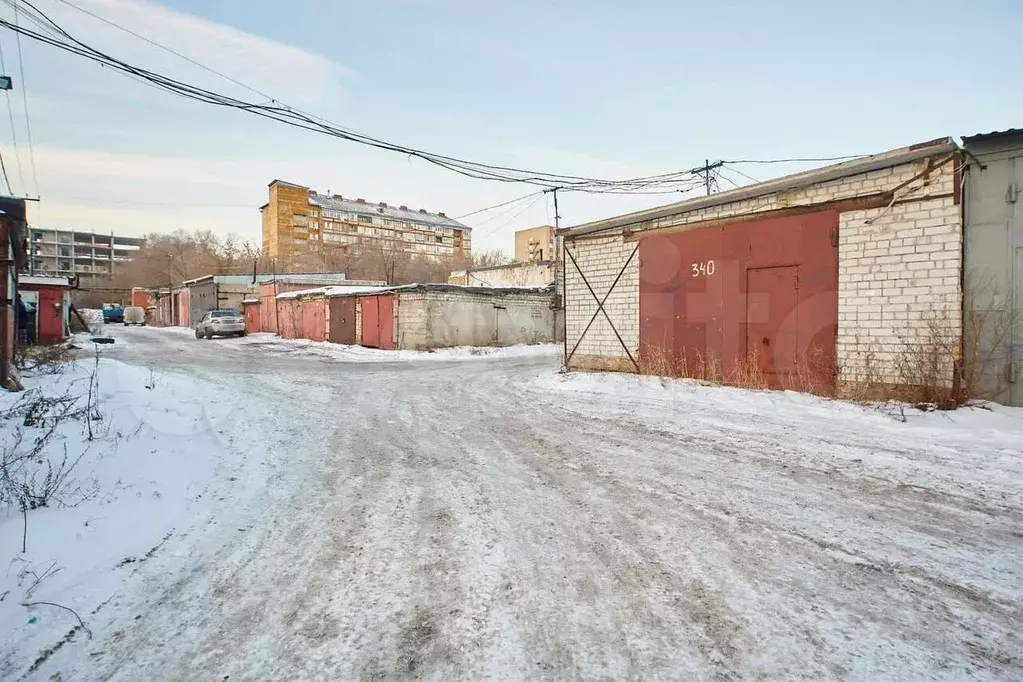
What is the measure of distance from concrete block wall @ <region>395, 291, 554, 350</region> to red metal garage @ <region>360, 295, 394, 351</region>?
0.52 meters

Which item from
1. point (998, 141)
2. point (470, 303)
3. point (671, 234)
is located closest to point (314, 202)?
point (470, 303)

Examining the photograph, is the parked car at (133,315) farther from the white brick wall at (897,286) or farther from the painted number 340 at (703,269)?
the white brick wall at (897,286)

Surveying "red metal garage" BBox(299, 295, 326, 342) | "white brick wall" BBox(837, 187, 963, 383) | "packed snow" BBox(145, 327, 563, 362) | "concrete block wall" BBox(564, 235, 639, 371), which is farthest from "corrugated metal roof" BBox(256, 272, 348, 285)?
"white brick wall" BBox(837, 187, 963, 383)

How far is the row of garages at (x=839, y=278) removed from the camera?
7.23 metres

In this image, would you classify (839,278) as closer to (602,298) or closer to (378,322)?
(602,298)

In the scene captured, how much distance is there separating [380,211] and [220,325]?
2103 inches

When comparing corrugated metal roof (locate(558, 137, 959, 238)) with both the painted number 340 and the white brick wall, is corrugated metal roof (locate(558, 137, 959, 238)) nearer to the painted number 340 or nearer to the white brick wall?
the white brick wall

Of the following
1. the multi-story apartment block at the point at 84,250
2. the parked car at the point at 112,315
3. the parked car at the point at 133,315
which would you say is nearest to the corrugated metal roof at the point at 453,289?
the parked car at the point at 133,315

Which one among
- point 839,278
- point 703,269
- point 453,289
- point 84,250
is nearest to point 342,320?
point 453,289

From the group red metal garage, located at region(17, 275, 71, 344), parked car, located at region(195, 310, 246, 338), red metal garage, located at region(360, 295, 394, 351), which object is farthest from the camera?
parked car, located at region(195, 310, 246, 338)

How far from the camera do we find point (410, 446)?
6156 mm

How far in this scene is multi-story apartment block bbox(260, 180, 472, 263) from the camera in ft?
228

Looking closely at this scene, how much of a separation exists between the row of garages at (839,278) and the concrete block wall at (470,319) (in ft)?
36.8

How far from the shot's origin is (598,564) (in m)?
3.07
